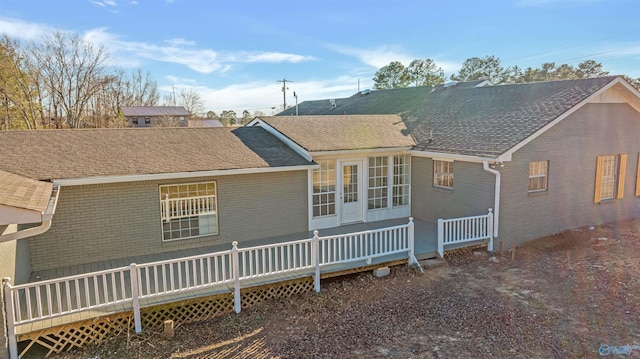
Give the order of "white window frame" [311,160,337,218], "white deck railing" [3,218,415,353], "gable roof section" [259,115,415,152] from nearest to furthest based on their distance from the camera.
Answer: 1. "white deck railing" [3,218,415,353]
2. "white window frame" [311,160,337,218]
3. "gable roof section" [259,115,415,152]

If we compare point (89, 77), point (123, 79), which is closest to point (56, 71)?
point (89, 77)

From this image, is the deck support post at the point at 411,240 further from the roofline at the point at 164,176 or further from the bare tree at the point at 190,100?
the bare tree at the point at 190,100

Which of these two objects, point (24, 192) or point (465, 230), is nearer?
point (24, 192)

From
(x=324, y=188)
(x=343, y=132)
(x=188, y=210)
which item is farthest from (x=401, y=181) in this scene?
(x=188, y=210)

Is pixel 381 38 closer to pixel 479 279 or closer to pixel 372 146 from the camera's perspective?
pixel 372 146

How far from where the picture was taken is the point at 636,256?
1009 centimetres

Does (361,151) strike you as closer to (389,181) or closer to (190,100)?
(389,181)

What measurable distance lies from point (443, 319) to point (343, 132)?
24.6 feet

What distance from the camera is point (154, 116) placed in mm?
55656

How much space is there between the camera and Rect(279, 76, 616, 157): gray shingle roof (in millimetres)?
11156

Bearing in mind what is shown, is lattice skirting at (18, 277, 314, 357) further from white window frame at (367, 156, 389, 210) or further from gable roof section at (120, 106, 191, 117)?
gable roof section at (120, 106, 191, 117)

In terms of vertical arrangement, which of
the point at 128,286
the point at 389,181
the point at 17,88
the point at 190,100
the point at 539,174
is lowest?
the point at 128,286

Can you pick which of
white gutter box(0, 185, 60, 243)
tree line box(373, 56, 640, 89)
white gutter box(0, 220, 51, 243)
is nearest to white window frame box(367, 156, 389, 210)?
white gutter box(0, 185, 60, 243)

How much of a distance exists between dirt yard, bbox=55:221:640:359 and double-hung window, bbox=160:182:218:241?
3.29m
